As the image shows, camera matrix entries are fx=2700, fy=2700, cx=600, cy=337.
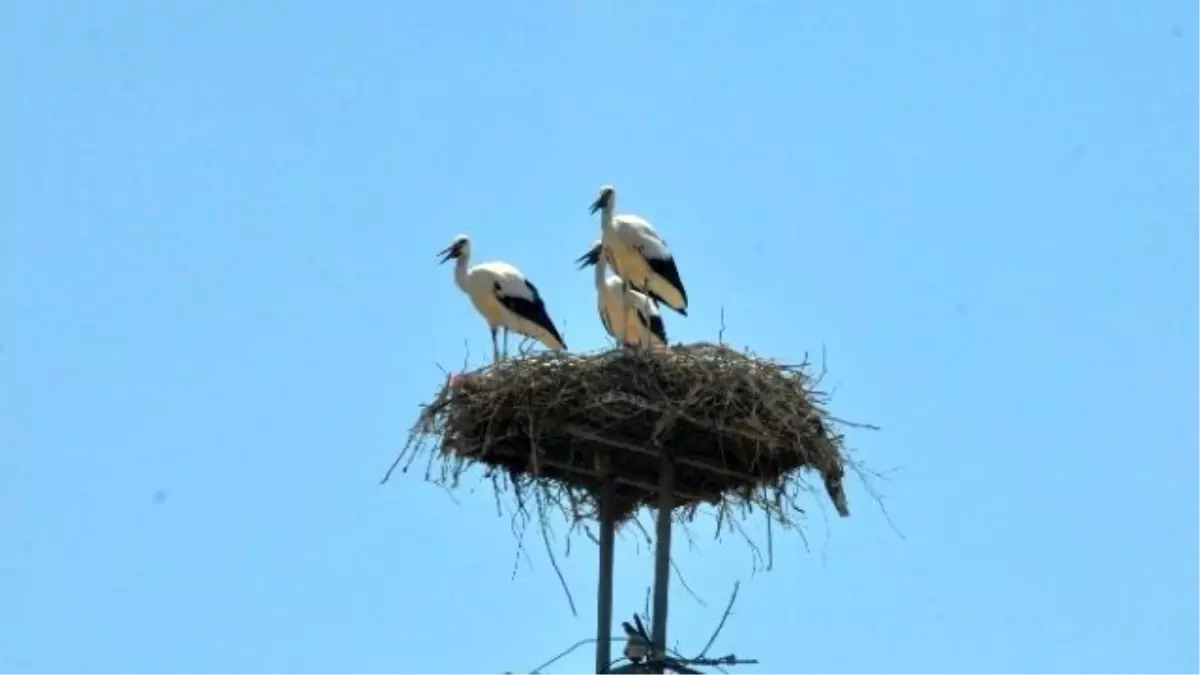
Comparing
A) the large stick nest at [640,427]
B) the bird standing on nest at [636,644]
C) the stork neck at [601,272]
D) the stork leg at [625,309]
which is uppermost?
the stork neck at [601,272]

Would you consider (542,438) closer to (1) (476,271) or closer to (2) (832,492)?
(2) (832,492)

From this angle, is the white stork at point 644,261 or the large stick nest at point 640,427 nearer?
the large stick nest at point 640,427

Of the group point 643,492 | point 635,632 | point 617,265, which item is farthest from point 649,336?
point 635,632

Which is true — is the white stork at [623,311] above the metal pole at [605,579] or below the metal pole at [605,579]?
above

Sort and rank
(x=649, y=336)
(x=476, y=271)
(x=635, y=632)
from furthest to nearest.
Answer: (x=476, y=271) → (x=649, y=336) → (x=635, y=632)

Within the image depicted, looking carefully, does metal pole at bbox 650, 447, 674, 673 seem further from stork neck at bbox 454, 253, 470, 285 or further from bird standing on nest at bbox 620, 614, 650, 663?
stork neck at bbox 454, 253, 470, 285

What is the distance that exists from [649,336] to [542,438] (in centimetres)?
220

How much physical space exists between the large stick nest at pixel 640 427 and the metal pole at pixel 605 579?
10 cm

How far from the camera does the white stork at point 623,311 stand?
16.6 metres

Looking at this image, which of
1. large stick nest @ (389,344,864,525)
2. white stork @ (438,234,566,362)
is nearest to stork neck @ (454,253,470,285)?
white stork @ (438,234,566,362)

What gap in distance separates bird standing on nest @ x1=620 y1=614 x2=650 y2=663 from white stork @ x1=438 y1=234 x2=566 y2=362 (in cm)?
441

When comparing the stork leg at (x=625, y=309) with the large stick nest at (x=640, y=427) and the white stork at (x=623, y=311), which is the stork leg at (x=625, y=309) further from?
the large stick nest at (x=640, y=427)

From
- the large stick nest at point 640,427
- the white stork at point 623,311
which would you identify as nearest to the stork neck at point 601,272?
the white stork at point 623,311

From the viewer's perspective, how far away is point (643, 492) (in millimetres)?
13750
